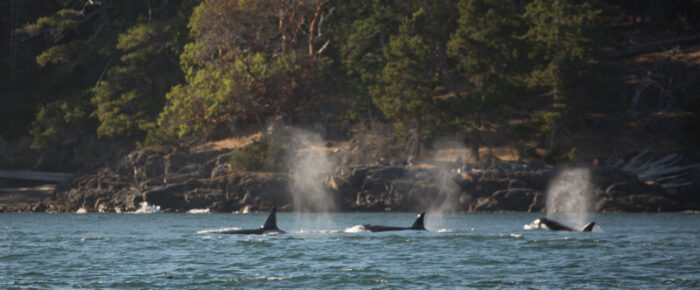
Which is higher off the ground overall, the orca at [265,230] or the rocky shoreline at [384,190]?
the rocky shoreline at [384,190]

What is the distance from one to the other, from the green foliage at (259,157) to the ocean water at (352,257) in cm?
1677

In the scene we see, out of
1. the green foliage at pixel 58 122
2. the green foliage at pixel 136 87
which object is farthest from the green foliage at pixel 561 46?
the green foliage at pixel 58 122

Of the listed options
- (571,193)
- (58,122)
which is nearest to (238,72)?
(58,122)

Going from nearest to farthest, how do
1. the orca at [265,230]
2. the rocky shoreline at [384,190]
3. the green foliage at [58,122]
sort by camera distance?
the orca at [265,230] < the rocky shoreline at [384,190] < the green foliage at [58,122]

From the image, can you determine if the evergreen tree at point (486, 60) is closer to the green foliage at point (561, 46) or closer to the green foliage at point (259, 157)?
the green foliage at point (561, 46)

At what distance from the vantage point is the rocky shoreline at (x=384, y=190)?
56.3 m

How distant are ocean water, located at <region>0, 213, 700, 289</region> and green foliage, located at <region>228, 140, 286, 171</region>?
16772mm

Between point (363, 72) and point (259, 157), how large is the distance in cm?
1070

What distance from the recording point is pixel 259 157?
62156 mm

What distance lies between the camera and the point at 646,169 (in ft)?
191

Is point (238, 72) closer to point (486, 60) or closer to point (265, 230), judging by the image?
point (486, 60)

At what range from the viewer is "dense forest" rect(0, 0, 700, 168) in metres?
62.1

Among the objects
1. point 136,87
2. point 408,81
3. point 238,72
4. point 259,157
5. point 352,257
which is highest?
point 136,87

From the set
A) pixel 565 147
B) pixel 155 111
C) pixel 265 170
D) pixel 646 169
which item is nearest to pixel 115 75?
pixel 155 111
